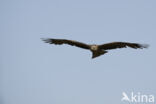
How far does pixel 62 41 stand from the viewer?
29.6 m

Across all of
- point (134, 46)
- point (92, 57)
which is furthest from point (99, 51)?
point (134, 46)

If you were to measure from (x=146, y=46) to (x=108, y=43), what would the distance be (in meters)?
2.64

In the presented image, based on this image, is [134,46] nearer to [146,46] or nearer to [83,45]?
[146,46]

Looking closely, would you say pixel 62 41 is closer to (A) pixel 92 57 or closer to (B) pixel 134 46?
(A) pixel 92 57

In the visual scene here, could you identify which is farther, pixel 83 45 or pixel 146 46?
pixel 83 45

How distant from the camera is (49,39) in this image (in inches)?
1164

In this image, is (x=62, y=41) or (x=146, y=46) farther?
(x=62, y=41)

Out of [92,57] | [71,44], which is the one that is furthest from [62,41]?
[92,57]

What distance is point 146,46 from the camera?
27.3m

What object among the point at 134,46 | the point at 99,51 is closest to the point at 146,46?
the point at 134,46

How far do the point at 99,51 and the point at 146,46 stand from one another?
3.11 metres

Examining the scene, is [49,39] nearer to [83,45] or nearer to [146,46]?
[83,45]

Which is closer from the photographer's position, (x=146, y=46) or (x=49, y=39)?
(x=146, y=46)

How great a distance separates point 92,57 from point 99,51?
62 centimetres
